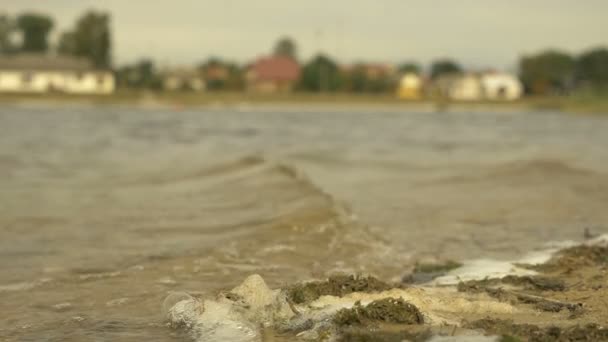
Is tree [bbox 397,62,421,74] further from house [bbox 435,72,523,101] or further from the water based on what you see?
the water

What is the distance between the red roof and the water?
266 ft

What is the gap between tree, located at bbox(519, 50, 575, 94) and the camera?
112312 millimetres

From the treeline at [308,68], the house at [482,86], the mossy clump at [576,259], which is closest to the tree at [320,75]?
the treeline at [308,68]

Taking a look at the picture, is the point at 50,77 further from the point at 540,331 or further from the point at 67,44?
the point at 540,331

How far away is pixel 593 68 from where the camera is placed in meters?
127

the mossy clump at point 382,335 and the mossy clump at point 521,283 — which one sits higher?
the mossy clump at point 382,335

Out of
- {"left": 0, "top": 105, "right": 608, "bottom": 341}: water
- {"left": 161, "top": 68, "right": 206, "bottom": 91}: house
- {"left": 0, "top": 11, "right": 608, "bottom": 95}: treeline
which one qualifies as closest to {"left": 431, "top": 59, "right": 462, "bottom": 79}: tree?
{"left": 0, "top": 11, "right": 608, "bottom": 95}: treeline

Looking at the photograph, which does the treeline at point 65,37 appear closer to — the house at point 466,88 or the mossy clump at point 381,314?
the house at point 466,88

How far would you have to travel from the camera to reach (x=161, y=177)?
18.6 metres

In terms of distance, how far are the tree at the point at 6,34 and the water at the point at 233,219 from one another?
9745 cm

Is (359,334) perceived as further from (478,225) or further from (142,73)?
(142,73)

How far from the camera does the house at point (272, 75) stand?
104438 mm

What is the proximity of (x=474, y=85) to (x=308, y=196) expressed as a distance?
358 ft

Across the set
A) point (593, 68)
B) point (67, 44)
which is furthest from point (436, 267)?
point (593, 68)
